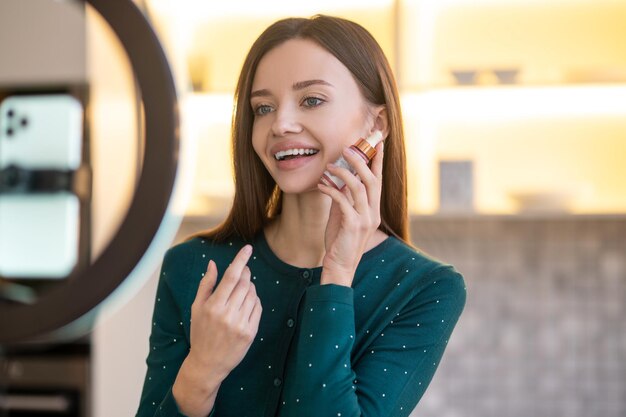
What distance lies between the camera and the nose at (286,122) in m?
0.78

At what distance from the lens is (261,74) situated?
0.81 metres

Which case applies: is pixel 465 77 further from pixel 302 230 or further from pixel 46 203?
pixel 302 230

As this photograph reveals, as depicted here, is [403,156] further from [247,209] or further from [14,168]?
[14,168]

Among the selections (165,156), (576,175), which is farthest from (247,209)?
(576,175)

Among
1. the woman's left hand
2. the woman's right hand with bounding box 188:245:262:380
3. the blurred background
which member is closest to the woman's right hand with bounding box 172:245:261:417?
the woman's right hand with bounding box 188:245:262:380

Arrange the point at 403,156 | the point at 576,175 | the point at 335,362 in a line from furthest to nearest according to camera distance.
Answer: the point at 576,175 < the point at 403,156 < the point at 335,362

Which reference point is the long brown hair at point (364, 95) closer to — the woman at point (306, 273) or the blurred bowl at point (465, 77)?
the woman at point (306, 273)

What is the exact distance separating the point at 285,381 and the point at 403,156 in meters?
0.29

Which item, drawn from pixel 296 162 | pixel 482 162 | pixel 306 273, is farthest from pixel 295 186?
pixel 482 162

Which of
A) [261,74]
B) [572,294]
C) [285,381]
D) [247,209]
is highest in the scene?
[261,74]

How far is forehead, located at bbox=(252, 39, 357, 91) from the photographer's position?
31.1 inches

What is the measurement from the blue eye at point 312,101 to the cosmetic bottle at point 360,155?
0.06 meters

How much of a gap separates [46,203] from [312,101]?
1.75m

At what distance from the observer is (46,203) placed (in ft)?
7.75
